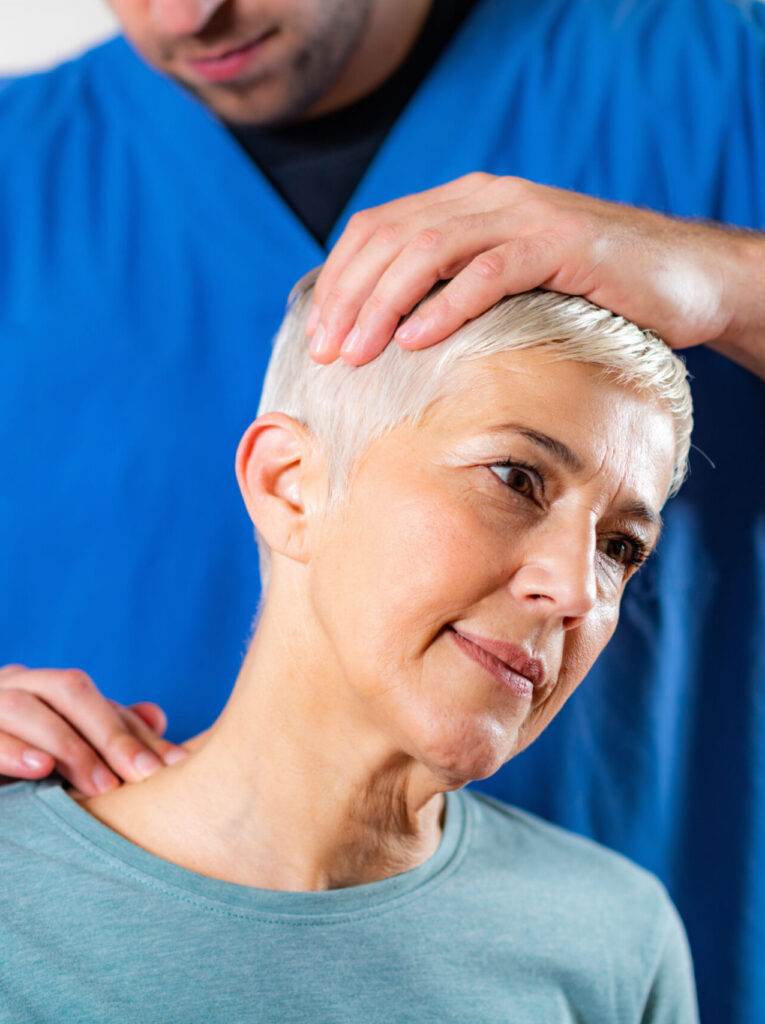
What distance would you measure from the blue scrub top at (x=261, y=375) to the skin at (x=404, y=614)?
31 centimetres

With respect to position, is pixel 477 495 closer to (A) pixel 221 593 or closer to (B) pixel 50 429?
(A) pixel 221 593

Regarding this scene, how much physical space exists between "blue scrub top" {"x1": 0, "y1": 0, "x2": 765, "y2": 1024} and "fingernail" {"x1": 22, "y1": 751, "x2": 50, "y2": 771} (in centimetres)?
27

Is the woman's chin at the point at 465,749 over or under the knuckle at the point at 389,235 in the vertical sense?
under

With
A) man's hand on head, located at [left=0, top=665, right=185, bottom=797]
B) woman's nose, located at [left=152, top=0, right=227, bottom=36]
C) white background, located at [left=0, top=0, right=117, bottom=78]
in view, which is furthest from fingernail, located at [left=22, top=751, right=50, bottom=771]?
white background, located at [left=0, top=0, right=117, bottom=78]

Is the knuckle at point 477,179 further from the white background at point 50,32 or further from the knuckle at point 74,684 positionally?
the white background at point 50,32

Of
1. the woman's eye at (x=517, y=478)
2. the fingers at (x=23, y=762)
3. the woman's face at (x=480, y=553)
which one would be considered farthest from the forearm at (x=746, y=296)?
the fingers at (x=23, y=762)

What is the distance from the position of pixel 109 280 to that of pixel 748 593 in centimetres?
95

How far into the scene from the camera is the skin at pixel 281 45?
3.68 ft

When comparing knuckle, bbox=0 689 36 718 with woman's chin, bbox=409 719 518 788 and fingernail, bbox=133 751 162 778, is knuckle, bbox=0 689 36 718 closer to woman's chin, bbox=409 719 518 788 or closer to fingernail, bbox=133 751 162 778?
fingernail, bbox=133 751 162 778

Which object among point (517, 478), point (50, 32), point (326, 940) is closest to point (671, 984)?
point (326, 940)

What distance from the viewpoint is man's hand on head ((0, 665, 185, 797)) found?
1.01 metres

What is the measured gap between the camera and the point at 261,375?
129cm

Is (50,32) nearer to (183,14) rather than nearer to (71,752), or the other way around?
(183,14)

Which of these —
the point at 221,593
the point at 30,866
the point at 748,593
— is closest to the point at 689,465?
the point at 748,593
